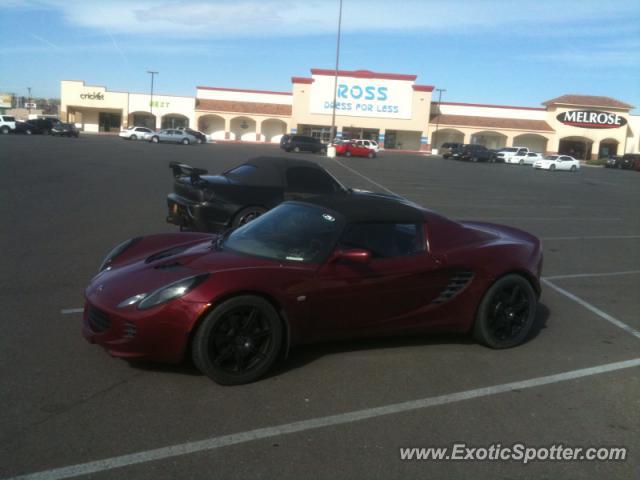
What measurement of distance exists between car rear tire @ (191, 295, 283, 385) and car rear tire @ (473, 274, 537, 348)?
1.88 meters

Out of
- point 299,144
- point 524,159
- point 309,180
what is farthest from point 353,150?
point 309,180

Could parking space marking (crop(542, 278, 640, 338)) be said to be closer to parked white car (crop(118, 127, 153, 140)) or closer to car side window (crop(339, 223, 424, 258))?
car side window (crop(339, 223, 424, 258))

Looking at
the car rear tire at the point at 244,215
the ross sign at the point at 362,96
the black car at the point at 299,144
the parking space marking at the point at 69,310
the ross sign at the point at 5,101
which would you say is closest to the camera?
the parking space marking at the point at 69,310

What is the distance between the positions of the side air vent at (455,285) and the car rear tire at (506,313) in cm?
26

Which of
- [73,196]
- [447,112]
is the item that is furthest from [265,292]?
[447,112]

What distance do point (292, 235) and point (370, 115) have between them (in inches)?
2537

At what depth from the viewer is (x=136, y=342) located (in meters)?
4.07

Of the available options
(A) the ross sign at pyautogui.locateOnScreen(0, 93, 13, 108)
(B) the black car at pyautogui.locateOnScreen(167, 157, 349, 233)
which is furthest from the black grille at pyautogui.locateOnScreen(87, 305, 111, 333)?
(A) the ross sign at pyautogui.locateOnScreen(0, 93, 13, 108)

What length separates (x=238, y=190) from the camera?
9430mm

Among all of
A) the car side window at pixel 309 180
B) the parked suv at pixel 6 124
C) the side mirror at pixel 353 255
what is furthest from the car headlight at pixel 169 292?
the parked suv at pixel 6 124

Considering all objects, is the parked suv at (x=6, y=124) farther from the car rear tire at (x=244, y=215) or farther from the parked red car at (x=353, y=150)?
the car rear tire at (x=244, y=215)

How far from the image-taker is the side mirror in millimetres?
4391

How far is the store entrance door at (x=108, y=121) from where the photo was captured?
72938 mm

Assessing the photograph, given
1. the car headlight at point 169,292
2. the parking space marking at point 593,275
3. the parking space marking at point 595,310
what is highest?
the car headlight at point 169,292
